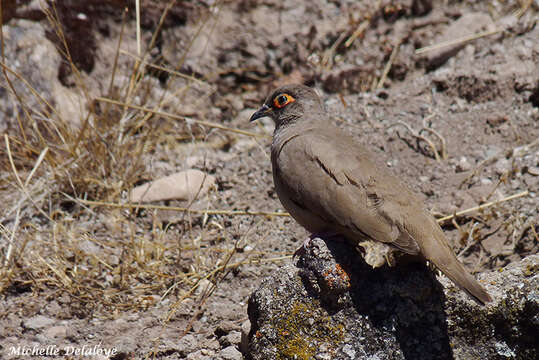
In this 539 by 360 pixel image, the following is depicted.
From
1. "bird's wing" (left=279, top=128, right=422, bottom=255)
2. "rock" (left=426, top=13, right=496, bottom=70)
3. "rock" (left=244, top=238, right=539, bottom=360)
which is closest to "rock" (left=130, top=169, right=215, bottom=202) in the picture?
"bird's wing" (left=279, top=128, right=422, bottom=255)

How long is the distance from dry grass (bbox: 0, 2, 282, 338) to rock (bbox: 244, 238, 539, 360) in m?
1.42

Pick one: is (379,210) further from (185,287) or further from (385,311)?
(185,287)

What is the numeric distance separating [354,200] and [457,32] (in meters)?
4.41

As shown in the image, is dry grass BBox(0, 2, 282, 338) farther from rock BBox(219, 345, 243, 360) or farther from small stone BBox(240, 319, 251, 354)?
small stone BBox(240, 319, 251, 354)

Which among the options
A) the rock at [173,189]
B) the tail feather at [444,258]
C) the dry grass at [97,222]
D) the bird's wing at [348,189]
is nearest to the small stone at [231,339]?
the dry grass at [97,222]

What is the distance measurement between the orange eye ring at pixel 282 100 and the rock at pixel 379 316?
1950mm

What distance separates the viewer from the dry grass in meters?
Answer: 5.32

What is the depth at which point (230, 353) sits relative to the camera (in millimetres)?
4539

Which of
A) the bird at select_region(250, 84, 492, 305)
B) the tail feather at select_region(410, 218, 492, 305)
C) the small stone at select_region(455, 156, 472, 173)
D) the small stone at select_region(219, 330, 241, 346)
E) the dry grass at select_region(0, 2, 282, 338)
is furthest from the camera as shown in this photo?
the small stone at select_region(455, 156, 472, 173)

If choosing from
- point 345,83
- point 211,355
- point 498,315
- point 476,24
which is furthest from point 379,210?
point 476,24

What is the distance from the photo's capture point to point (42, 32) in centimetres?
720

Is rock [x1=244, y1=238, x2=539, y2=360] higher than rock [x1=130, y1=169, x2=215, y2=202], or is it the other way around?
rock [x1=130, y1=169, x2=215, y2=202]

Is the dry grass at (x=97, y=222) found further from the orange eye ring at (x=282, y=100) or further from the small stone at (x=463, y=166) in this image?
the small stone at (x=463, y=166)

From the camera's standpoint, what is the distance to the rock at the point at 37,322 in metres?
4.97
